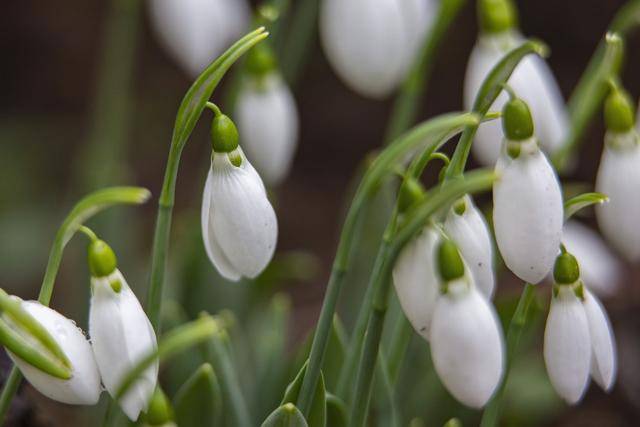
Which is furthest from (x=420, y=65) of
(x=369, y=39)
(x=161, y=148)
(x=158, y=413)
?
(x=161, y=148)

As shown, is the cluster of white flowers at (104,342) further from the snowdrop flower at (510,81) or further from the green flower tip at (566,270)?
the snowdrop flower at (510,81)

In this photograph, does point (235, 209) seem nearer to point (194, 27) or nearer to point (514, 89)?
point (514, 89)

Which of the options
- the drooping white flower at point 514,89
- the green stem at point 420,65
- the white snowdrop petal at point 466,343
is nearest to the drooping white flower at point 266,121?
the green stem at point 420,65

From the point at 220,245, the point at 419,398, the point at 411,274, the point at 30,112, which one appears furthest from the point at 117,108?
the point at 30,112

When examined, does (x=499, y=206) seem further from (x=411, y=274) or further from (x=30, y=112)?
(x=30, y=112)

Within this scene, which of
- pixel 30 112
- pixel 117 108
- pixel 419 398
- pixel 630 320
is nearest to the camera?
pixel 419 398

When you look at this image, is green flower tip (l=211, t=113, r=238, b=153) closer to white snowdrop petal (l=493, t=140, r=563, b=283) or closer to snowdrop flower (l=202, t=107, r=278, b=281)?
snowdrop flower (l=202, t=107, r=278, b=281)
